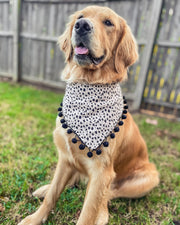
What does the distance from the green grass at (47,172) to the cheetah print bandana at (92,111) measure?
0.86m

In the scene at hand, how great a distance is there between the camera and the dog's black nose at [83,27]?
1587 mm

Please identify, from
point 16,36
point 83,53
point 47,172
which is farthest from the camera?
point 16,36

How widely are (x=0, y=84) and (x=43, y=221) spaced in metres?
5.15

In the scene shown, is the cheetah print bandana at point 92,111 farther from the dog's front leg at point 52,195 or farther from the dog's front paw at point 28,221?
the dog's front paw at point 28,221

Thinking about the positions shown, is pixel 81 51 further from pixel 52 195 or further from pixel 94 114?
pixel 52 195

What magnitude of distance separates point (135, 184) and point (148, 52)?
3.67 m

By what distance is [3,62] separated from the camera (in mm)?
6586

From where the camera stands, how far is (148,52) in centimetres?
481

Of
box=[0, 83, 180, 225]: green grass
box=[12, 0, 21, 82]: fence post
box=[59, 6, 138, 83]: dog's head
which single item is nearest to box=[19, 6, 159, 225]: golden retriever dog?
box=[59, 6, 138, 83]: dog's head

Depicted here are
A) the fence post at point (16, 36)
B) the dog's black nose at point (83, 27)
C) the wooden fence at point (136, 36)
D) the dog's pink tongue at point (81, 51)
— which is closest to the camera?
the dog's black nose at point (83, 27)

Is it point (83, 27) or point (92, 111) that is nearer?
point (83, 27)

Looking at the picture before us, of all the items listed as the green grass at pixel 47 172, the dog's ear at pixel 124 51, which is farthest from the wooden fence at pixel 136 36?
the dog's ear at pixel 124 51

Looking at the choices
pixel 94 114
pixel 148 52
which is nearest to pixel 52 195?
pixel 94 114

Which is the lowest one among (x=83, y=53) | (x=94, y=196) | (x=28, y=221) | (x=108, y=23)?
(x=28, y=221)
